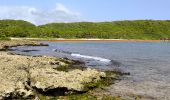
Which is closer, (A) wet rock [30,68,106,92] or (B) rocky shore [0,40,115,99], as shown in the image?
(B) rocky shore [0,40,115,99]

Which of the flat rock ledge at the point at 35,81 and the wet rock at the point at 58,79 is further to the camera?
the wet rock at the point at 58,79

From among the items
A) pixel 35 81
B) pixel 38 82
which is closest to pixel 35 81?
pixel 35 81

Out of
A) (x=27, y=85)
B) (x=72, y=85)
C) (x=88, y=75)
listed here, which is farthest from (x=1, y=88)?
(x=88, y=75)

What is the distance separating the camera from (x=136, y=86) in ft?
122

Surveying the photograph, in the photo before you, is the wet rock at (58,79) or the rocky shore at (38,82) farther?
the wet rock at (58,79)

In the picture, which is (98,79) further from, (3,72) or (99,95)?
(3,72)

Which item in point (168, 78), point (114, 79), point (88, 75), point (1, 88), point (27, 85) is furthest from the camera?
point (168, 78)

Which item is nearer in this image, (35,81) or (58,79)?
(35,81)

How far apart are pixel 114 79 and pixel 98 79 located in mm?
3839

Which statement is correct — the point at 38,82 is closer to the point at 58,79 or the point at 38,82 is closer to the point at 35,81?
the point at 35,81

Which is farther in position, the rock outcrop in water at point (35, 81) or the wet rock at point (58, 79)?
the wet rock at point (58, 79)

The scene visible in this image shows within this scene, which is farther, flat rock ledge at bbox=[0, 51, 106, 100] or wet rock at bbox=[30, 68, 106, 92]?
wet rock at bbox=[30, 68, 106, 92]

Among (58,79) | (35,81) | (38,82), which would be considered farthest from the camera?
(58,79)

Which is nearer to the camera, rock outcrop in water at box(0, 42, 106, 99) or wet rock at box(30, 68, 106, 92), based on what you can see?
rock outcrop in water at box(0, 42, 106, 99)
